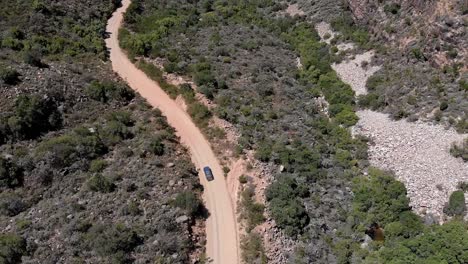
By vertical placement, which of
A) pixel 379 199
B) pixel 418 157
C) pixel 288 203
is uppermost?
pixel 288 203

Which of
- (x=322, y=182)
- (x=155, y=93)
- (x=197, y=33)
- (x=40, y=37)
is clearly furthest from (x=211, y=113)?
(x=40, y=37)

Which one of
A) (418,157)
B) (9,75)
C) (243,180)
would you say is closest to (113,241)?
(243,180)

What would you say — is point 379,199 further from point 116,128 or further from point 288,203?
point 116,128

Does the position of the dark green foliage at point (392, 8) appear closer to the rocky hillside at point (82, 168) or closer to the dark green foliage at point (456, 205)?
the dark green foliage at point (456, 205)

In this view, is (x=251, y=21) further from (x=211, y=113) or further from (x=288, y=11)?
(x=211, y=113)

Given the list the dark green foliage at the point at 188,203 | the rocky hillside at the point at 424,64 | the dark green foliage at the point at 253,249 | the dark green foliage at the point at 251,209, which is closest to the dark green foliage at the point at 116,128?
the dark green foliage at the point at 188,203

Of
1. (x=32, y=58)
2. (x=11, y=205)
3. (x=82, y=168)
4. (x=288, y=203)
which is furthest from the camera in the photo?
(x=32, y=58)
